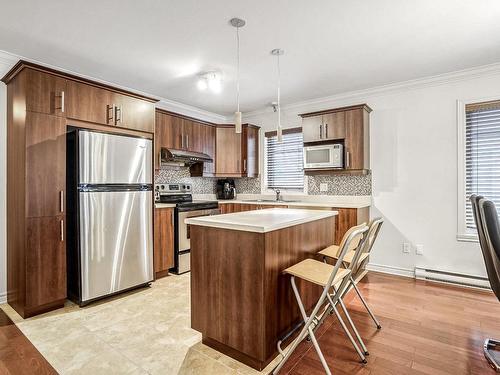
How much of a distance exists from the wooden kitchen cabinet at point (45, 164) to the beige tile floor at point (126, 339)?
3.34ft

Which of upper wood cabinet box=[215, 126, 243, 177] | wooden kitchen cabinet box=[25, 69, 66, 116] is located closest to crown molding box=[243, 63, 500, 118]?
upper wood cabinet box=[215, 126, 243, 177]

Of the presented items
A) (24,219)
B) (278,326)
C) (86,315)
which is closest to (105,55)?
(24,219)

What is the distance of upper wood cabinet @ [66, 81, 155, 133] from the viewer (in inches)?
115

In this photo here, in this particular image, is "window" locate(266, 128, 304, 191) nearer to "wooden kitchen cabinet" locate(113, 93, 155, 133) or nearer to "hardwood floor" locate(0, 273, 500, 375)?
"wooden kitchen cabinet" locate(113, 93, 155, 133)

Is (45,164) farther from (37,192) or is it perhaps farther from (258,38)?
(258,38)

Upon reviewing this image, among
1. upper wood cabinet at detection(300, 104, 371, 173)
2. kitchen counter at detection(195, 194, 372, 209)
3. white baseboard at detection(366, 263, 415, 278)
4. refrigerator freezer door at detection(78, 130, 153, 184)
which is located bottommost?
white baseboard at detection(366, 263, 415, 278)

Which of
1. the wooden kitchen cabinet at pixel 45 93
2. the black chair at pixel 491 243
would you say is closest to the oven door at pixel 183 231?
the wooden kitchen cabinet at pixel 45 93

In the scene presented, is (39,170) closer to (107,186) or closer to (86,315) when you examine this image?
(107,186)

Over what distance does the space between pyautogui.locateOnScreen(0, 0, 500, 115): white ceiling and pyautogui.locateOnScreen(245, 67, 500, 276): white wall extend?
0.27 m

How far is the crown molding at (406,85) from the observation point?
3.36 meters

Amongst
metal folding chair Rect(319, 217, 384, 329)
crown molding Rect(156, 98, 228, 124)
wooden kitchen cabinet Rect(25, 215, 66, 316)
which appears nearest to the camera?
metal folding chair Rect(319, 217, 384, 329)

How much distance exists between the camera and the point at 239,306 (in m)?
1.93

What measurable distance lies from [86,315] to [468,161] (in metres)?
4.52

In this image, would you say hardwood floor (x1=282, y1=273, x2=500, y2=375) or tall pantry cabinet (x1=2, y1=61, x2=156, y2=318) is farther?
tall pantry cabinet (x1=2, y1=61, x2=156, y2=318)
